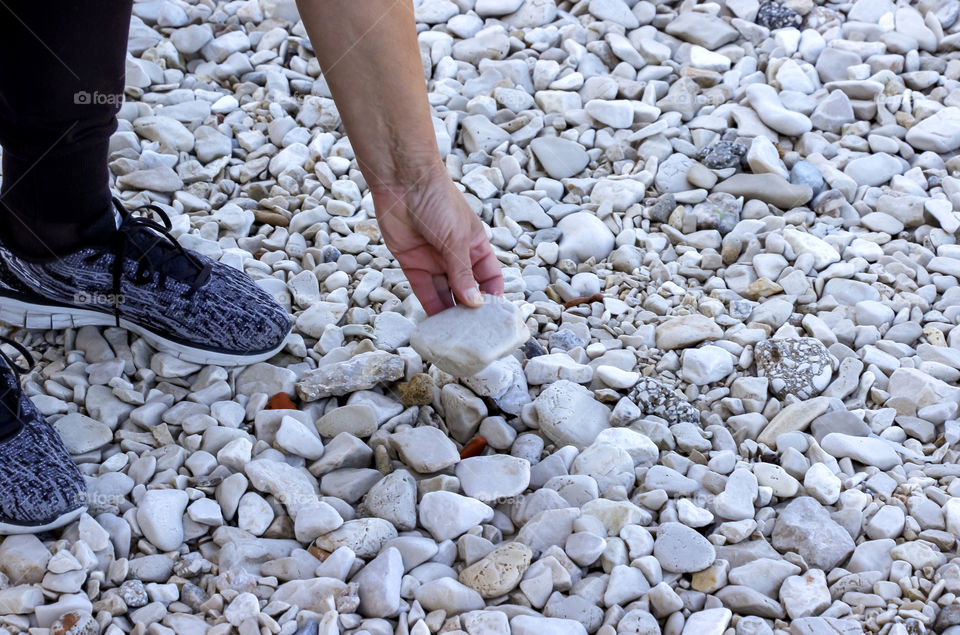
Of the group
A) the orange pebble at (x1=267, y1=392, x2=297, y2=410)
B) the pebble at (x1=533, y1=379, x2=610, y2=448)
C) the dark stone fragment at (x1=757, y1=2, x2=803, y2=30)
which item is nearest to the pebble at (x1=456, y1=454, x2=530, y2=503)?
the pebble at (x1=533, y1=379, x2=610, y2=448)

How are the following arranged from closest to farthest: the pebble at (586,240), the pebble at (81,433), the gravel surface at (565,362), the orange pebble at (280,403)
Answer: the gravel surface at (565,362), the pebble at (81,433), the orange pebble at (280,403), the pebble at (586,240)

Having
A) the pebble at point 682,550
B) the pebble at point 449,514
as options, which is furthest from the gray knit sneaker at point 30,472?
the pebble at point 682,550

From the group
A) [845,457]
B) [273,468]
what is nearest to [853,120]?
[845,457]

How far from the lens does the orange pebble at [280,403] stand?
170 centimetres

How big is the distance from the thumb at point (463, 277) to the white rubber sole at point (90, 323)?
1.62 feet

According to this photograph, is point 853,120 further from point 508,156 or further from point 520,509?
point 520,509

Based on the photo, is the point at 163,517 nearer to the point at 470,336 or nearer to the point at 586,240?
the point at 470,336

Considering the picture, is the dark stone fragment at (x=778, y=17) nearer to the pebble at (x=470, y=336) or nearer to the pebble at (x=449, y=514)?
the pebble at (x=470, y=336)

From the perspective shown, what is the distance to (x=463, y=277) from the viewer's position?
1.50m

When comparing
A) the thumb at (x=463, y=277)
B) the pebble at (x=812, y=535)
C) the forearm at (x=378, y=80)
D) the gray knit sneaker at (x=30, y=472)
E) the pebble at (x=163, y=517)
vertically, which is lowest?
the pebble at (x=812, y=535)

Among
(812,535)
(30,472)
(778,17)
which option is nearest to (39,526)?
(30,472)

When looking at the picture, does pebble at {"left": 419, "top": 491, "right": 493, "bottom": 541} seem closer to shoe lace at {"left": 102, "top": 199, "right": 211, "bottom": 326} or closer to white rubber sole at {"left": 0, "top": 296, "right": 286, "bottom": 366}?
white rubber sole at {"left": 0, "top": 296, "right": 286, "bottom": 366}

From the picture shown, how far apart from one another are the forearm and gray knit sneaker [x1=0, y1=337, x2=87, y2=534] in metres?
0.69

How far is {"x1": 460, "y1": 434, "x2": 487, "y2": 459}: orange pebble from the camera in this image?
1.62m
